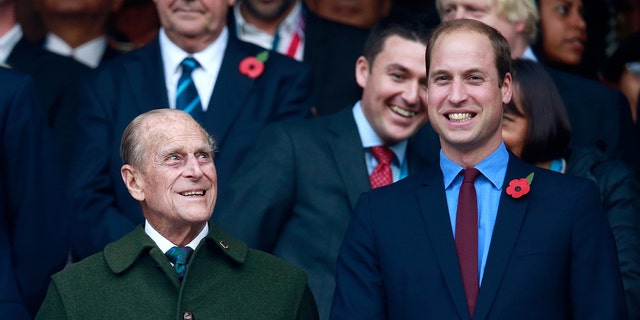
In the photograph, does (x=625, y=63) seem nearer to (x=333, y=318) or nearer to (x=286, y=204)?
(x=286, y=204)

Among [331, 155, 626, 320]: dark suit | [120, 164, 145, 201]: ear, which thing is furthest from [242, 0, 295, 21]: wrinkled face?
[331, 155, 626, 320]: dark suit

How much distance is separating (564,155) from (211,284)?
1984 mm

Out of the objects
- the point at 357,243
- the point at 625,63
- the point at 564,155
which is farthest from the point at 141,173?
the point at 625,63

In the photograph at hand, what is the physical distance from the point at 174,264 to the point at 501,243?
1124mm

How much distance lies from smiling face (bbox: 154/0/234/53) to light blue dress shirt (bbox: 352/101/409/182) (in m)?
0.87

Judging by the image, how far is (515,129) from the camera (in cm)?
656

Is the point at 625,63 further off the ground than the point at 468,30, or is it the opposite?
the point at 468,30

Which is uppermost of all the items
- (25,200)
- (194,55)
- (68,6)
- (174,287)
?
(194,55)

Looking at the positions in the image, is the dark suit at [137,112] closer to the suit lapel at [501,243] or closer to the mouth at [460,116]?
the mouth at [460,116]

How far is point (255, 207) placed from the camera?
6.37 metres

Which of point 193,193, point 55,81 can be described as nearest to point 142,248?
point 193,193

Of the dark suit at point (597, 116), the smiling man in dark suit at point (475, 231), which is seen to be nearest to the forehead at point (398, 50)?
the dark suit at point (597, 116)

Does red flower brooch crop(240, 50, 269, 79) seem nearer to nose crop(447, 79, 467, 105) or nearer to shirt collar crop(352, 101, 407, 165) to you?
shirt collar crop(352, 101, 407, 165)

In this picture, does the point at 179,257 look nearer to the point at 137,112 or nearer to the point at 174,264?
the point at 174,264
